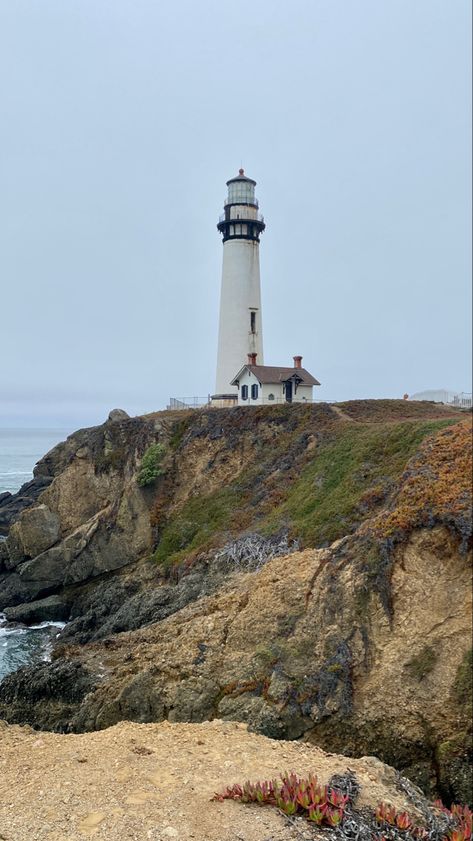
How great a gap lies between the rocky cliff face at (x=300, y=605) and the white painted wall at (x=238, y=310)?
1235cm

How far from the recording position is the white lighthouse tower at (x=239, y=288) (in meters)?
39.8

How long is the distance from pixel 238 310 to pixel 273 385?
739 cm

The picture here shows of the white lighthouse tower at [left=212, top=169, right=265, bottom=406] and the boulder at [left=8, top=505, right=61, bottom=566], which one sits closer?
the boulder at [left=8, top=505, right=61, bottom=566]

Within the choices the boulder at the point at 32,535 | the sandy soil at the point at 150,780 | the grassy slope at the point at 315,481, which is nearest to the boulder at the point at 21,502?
the boulder at the point at 32,535

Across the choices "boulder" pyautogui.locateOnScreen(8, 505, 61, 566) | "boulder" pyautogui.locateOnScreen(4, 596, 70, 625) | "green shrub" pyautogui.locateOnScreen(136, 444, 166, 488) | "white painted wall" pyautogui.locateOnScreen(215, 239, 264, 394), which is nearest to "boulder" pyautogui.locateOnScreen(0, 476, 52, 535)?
"boulder" pyautogui.locateOnScreen(8, 505, 61, 566)

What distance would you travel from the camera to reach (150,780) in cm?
945

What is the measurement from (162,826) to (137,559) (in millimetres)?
20287

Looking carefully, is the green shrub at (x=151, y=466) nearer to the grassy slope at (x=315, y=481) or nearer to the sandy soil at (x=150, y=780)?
the grassy slope at (x=315, y=481)

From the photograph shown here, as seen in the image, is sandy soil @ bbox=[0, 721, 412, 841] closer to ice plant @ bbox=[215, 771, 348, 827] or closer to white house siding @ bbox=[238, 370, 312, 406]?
ice plant @ bbox=[215, 771, 348, 827]

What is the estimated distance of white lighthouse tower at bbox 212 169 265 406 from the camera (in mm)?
39781

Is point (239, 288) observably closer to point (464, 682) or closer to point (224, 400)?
point (224, 400)

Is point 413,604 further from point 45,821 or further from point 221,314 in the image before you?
point 221,314

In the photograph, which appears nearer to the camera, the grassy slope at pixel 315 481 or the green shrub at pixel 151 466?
the grassy slope at pixel 315 481

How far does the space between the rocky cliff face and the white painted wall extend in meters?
12.3
